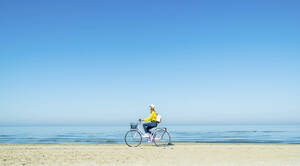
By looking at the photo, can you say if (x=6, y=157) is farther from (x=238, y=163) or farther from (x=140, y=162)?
(x=238, y=163)

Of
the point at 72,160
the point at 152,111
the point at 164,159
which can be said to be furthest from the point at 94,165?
the point at 152,111

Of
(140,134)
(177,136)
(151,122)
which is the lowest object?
(177,136)

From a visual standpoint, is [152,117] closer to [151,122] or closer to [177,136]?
[151,122]

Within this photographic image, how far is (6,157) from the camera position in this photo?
11773 millimetres

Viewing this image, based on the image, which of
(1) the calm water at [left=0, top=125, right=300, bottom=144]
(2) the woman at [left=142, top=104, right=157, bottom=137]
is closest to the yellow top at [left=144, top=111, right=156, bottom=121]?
(2) the woman at [left=142, top=104, right=157, bottom=137]

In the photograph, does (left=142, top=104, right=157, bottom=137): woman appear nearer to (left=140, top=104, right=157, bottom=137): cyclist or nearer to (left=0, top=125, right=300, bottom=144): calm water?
(left=140, top=104, right=157, bottom=137): cyclist

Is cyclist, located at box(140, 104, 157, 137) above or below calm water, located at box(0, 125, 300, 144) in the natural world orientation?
above

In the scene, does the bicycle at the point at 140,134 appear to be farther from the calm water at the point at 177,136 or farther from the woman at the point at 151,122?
the calm water at the point at 177,136

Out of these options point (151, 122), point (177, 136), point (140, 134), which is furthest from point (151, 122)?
point (177, 136)

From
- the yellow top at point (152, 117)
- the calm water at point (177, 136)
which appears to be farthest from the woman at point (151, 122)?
the calm water at point (177, 136)

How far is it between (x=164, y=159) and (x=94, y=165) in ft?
9.12

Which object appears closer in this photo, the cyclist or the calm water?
the cyclist

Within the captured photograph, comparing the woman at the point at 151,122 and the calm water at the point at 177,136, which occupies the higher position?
the woman at the point at 151,122

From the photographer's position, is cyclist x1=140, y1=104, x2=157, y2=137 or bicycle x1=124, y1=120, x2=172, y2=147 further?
bicycle x1=124, y1=120, x2=172, y2=147
